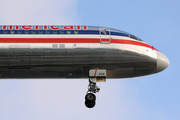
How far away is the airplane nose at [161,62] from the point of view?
40.1m

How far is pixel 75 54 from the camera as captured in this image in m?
37.7

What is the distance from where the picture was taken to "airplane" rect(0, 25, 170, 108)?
37344 millimetres

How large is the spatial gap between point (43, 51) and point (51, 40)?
4.71 ft

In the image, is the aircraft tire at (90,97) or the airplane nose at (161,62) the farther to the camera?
the airplane nose at (161,62)

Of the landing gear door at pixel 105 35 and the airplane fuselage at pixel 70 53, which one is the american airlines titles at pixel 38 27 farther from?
the landing gear door at pixel 105 35

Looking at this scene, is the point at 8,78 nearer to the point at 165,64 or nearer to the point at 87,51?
the point at 87,51

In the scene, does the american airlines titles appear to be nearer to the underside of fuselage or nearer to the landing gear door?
the landing gear door

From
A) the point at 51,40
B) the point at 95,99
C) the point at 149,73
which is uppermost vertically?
the point at 51,40

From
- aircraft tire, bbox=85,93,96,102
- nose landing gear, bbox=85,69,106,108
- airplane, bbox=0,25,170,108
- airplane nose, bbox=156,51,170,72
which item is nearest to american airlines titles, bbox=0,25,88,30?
airplane, bbox=0,25,170,108

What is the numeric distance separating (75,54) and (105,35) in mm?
3848

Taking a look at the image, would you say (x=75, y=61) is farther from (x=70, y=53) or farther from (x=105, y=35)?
(x=105, y=35)

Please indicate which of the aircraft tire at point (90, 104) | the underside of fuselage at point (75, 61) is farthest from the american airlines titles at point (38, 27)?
the aircraft tire at point (90, 104)

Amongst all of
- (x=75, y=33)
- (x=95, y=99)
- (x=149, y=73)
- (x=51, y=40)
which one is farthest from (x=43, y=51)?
(x=149, y=73)

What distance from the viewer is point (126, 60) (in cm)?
3872
